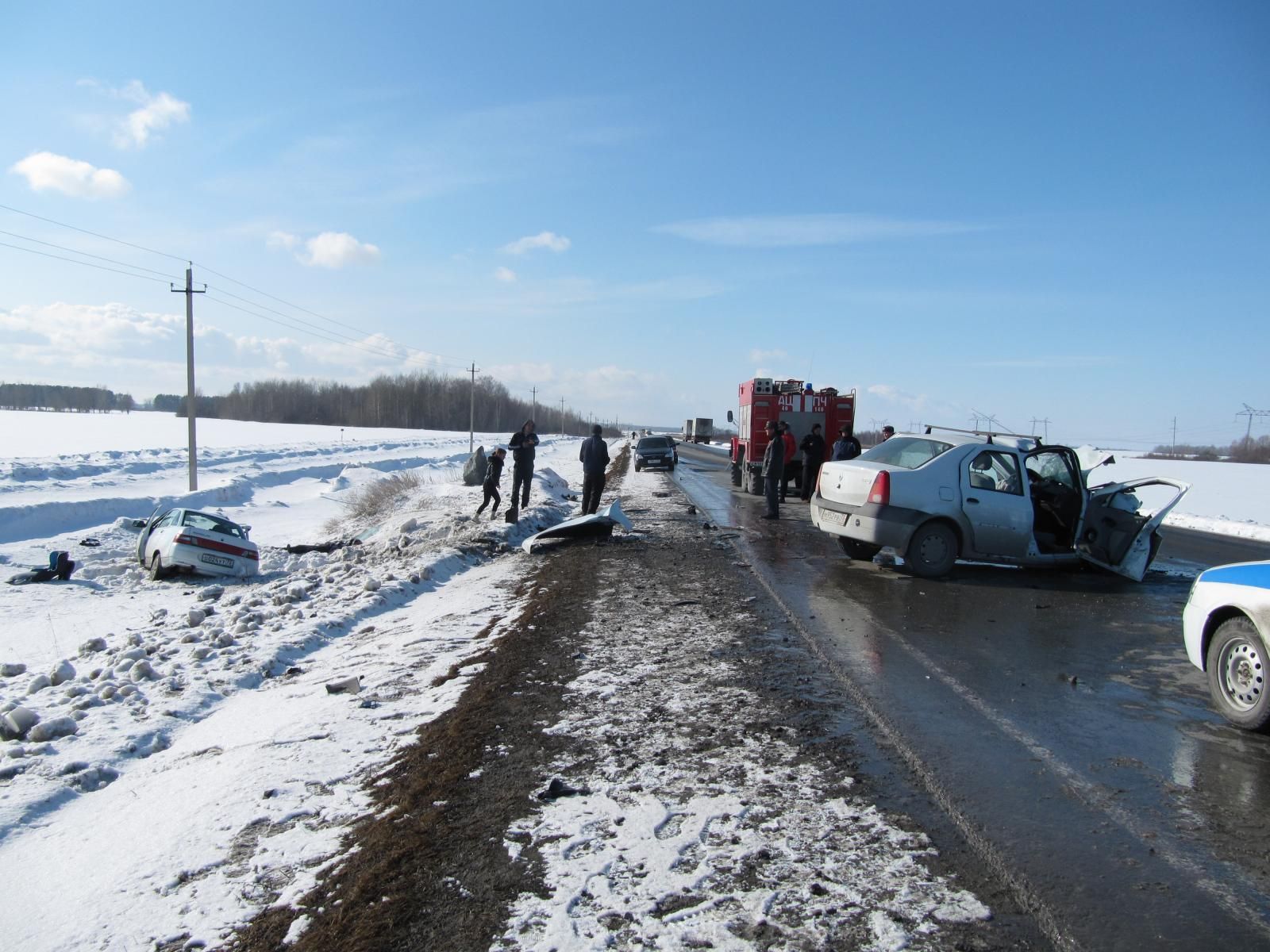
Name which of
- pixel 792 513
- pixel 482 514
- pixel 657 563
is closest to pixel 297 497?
pixel 482 514

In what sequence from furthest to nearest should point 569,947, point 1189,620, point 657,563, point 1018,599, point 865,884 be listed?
point 657,563 < point 1018,599 < point 1189,620 < point 865,884 < point 569,947

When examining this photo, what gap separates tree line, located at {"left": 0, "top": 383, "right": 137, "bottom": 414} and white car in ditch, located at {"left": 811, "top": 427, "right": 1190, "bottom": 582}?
139635 millimetres

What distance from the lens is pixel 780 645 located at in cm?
691

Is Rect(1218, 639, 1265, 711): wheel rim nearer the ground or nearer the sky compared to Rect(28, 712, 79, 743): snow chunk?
nearer the sky

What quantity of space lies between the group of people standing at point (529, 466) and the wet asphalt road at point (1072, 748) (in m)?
6.69

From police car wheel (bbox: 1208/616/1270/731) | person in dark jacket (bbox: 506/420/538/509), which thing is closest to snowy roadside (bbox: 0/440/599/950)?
person in dark jacket (bbox: 506/420/538/509)

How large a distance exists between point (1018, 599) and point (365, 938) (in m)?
8.33

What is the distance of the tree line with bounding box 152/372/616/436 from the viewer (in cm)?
11775

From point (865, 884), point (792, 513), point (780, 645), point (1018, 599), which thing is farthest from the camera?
point (792, 513)

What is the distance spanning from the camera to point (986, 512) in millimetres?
10273

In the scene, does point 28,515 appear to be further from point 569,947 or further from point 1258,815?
point 1258,815

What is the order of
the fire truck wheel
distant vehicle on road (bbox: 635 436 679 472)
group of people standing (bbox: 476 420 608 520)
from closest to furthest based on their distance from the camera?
the fire truck wheel, group of people standing (bbox: 476 420 608 520), distant vehicle on road (bbox: 635 436 679 472)

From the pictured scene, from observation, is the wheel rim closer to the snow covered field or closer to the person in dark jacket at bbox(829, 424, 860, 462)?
the snow covered field

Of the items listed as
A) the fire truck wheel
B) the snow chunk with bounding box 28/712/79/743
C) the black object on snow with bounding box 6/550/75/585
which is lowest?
the black object on snow with bounding box 6/550/75/585
